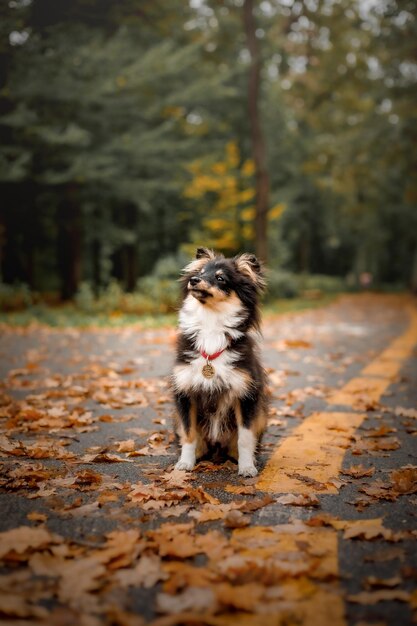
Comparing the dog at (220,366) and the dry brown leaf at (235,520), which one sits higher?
the dog at (220,366)

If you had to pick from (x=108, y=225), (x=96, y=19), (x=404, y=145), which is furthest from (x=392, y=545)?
(x=404, y=145)

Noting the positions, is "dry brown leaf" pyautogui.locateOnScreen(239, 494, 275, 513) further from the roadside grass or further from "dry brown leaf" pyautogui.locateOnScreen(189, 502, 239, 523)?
the roadside grass

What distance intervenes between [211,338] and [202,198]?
22.4 meters

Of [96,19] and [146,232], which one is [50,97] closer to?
[96,19]

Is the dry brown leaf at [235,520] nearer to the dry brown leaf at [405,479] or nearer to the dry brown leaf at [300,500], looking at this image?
the dry brown leaf at [300,500]

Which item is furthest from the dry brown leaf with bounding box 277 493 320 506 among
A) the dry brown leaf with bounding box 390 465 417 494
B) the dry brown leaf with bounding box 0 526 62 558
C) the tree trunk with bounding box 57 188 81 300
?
the tree trunk with bounding box 57 188 81 300

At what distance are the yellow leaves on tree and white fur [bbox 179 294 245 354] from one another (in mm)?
19853

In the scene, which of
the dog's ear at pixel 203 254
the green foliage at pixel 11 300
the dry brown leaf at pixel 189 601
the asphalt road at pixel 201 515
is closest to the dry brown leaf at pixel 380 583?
the asphalt road at pixel 201 515

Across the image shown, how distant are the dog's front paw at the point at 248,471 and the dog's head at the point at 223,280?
1207 mm

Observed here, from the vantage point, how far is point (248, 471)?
3.94 m

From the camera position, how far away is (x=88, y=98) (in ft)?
56.5

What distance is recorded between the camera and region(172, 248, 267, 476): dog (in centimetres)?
398

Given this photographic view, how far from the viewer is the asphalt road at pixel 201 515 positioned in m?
2.37

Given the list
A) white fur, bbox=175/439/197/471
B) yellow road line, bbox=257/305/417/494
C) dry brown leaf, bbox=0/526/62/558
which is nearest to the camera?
dry brown leaf, bbox=0/526/62/558
